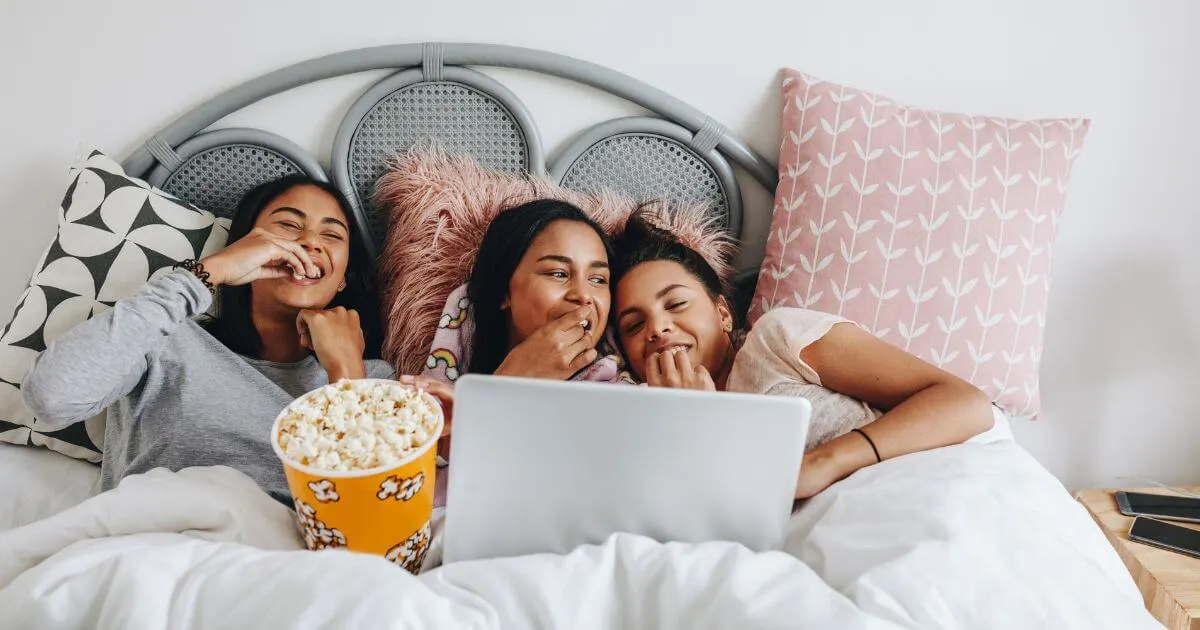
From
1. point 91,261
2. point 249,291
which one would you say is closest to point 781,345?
point 249,291

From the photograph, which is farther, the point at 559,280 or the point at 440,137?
the point at 440,137

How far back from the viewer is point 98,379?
115 centimetres

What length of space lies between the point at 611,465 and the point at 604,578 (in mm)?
134

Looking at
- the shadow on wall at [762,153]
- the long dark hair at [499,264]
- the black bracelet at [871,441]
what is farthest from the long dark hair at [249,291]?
the black bracelet at [871,441]

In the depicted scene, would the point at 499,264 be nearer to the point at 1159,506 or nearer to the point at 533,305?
the point at 533,305

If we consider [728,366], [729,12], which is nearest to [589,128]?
[729,12]

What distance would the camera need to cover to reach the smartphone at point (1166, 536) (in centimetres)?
137

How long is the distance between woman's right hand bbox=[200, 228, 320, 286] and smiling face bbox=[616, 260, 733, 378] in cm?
60

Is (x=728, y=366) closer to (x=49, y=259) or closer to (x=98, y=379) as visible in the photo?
(x=98, y=379)

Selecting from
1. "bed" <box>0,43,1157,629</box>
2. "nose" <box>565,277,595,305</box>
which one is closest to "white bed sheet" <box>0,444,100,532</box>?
"bed" <box>0,43,1157,629</box>

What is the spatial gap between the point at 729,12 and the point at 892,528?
3.64 feet

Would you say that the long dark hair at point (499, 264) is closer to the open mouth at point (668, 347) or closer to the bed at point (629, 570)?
the open mouth at point (668, 347)

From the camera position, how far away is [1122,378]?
1.69 meters

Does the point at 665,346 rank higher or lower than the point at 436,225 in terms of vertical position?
lower
